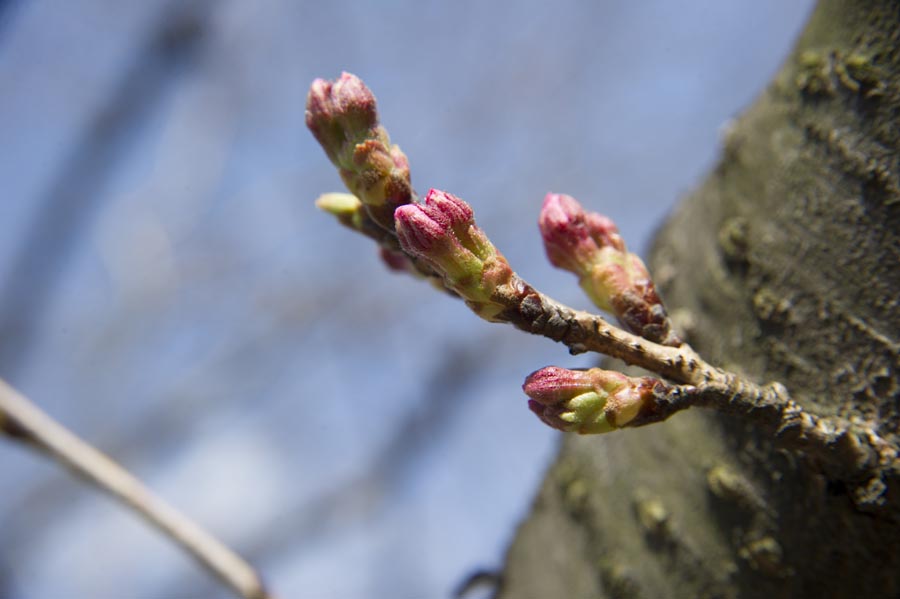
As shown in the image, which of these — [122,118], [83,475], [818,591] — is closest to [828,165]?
[818,591]

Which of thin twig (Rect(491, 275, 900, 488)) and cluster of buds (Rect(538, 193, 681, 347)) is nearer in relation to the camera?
thin twig (Rect(491, 275, 900, 488))

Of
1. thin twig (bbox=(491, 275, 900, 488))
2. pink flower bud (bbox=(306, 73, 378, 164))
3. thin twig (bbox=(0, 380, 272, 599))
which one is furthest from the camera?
thin twig (bbox=(0, 380, 272, 599))

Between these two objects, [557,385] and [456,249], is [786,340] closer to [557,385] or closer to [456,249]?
[557,385]

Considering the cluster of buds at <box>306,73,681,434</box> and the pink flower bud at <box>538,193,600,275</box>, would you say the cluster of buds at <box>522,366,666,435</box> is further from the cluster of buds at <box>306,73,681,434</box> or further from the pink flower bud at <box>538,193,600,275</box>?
the pink flower bud at <box>538,193,600,275</box>

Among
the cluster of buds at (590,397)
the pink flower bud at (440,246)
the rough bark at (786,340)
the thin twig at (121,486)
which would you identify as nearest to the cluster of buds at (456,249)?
the pink flower bud at (440,246)

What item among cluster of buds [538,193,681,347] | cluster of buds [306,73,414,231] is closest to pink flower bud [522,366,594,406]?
cluster of buds [538,193,681,347]

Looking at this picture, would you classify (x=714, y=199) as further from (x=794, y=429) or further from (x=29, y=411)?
(x=29, y=411)
